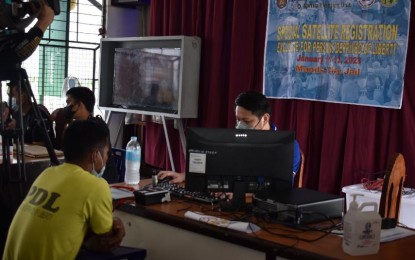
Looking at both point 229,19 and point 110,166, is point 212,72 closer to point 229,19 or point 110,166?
point 229,19

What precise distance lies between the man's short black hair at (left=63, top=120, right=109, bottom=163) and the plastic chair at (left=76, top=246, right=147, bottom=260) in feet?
1.11

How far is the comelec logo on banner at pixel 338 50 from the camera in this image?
3.63 meters

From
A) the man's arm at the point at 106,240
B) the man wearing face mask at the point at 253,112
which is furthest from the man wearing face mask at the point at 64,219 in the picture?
the man wearing face mask at the point at 253,112

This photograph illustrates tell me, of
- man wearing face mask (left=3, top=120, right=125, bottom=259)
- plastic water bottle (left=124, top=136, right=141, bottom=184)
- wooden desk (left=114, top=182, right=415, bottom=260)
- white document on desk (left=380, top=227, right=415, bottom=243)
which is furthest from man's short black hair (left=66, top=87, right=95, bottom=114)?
white document on desk (left=380, top=227, right=415, bottom=243)

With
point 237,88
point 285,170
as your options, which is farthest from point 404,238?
point 237,88

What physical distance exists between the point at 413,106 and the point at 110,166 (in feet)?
6.35

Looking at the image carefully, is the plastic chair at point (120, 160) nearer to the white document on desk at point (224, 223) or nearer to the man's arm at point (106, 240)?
the white document on desk at point (224, 223)

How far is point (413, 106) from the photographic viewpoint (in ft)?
11.8

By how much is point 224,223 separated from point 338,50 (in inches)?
85.5

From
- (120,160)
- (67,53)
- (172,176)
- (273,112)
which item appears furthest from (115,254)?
(67,53)

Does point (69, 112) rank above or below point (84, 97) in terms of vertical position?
below

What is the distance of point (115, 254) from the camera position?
204 cm

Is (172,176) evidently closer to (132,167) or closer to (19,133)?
(132,167)

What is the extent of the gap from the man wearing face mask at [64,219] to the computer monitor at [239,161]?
1.45 ft
